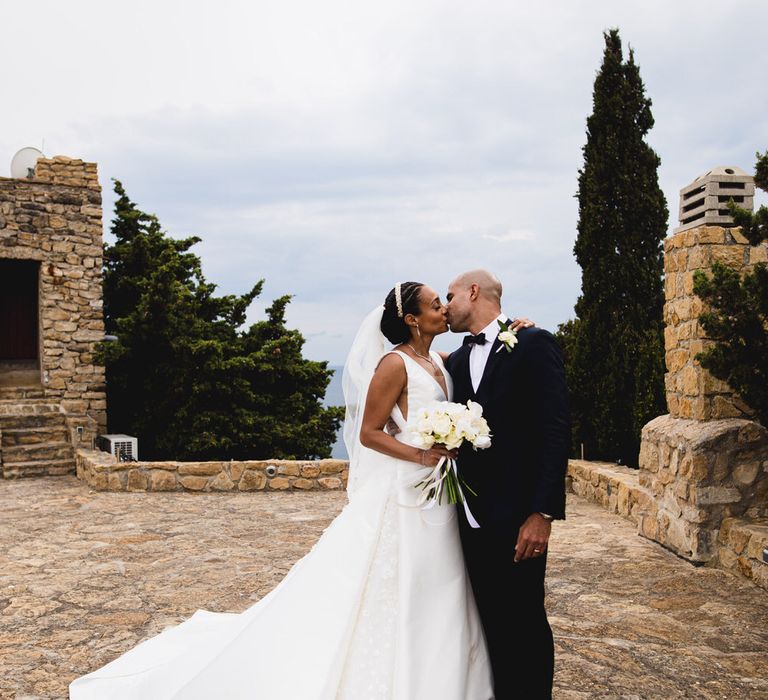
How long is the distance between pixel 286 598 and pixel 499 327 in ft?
Answer: 4.97

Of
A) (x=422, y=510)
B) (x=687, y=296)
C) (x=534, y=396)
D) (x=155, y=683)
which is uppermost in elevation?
(x=687, y=296)

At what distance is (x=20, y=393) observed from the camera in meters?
13.8

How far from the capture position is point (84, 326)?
14.0 m

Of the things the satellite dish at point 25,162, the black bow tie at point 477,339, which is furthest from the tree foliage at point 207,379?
the black bow tie at point 477,339

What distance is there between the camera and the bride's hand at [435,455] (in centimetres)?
319

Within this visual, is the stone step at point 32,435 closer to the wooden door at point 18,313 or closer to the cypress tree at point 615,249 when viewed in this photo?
the wooden door at point 18,313

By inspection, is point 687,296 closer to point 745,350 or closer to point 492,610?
point 745,350

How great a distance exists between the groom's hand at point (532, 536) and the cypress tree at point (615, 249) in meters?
8.39

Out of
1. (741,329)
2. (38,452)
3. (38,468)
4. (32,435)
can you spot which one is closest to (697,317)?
(741,329)

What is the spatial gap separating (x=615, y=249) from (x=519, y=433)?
30.3 feet

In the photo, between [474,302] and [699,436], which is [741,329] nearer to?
[699,436]

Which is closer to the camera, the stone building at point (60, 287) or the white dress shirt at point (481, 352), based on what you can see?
the white dress shirt at point (481, 352)

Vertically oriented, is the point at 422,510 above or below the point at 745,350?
below

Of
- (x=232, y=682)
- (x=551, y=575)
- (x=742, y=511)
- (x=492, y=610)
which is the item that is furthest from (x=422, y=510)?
(x=742, y=511)
